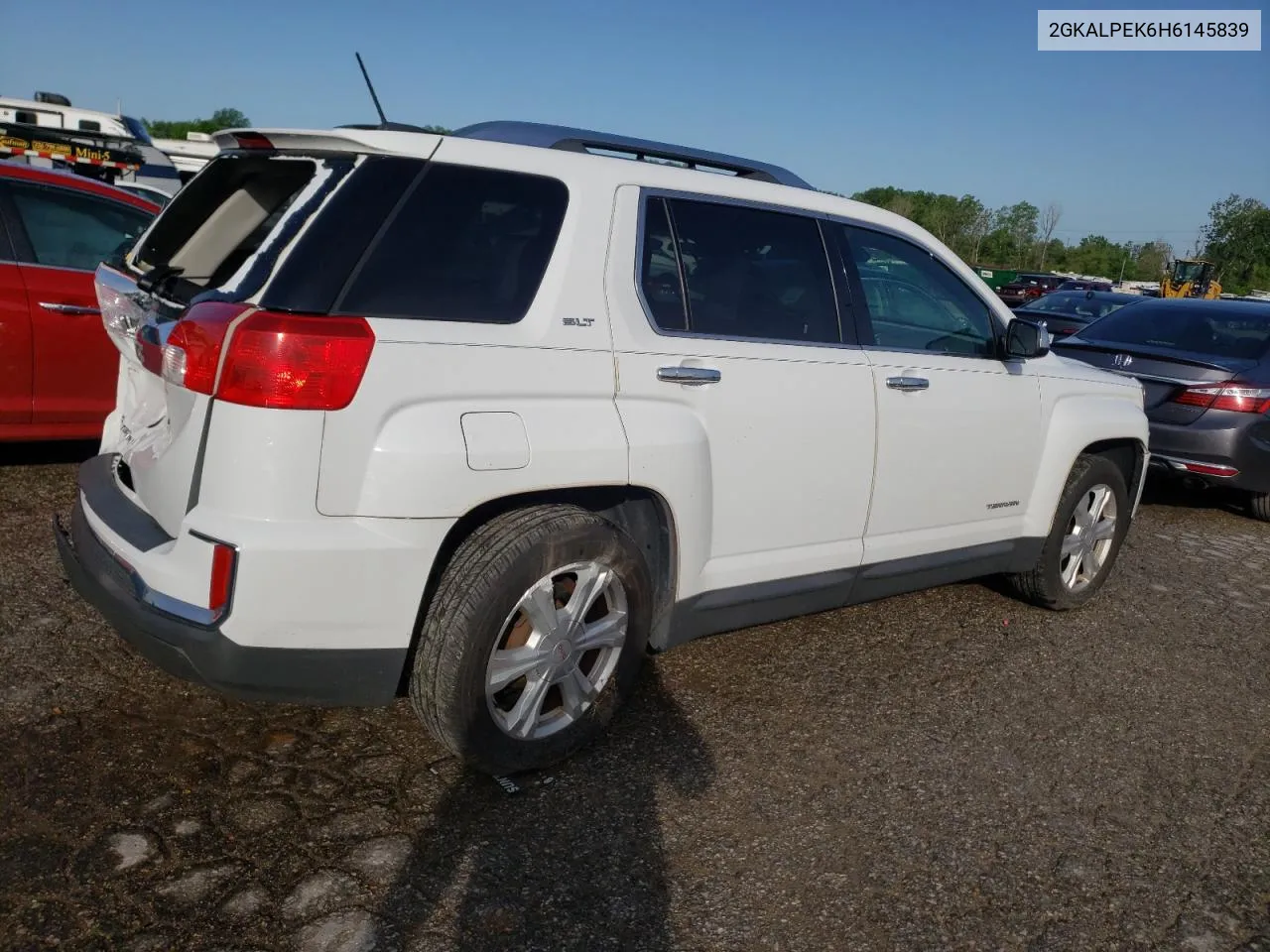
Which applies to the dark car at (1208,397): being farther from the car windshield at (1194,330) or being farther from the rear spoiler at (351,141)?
the rear spoiler at (351,141)

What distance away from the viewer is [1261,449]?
7.16 metres

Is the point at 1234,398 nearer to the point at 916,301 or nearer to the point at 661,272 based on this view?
the point at 916,301

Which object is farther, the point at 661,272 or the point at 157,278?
the point at 661,272

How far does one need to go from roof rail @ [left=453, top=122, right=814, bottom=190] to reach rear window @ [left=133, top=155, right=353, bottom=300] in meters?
0.51

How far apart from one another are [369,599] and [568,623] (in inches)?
25.3

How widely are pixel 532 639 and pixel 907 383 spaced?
5.80ft

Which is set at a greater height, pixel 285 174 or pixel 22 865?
pixel 285 174

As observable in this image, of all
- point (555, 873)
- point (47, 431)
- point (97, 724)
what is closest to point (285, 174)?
point (97, 724)

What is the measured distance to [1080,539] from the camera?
5.10 meters

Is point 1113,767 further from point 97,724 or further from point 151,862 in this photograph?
point 97,724

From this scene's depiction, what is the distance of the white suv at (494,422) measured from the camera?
262 centimetres

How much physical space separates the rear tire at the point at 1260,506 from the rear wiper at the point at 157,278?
23.9 ft

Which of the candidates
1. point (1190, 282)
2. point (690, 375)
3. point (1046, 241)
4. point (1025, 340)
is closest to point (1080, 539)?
point (1025, 340)

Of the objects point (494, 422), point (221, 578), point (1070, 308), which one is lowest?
point (221, 578)
